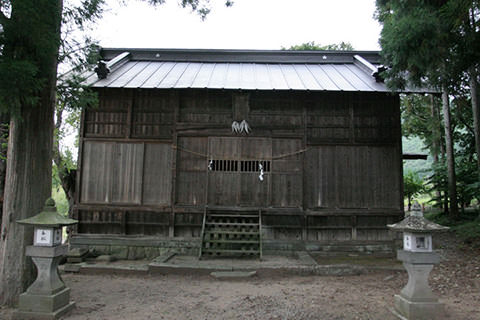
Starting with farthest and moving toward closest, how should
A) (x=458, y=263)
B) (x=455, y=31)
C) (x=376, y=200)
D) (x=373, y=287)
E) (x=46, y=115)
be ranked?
(x=376, y=200) → (x=458, y=263) → (x=455, y=31) → (x=373, y=287) → (x=46, y=115)

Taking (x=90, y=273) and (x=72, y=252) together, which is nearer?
(x=90, y=273)

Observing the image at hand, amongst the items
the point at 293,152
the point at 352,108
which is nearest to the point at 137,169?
the point at 293,152

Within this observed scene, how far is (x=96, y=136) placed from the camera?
9469 millimetres

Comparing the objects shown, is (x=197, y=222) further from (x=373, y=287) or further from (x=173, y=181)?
(x=373, y=287)

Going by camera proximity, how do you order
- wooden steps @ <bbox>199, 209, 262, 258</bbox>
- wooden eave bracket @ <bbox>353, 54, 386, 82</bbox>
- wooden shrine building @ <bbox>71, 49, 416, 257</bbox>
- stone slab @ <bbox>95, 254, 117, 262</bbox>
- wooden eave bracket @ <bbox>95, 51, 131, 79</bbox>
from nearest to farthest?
wooden steps @ <bbox>199, 209, 262, 258</bbox>, stone slab @ <bbox>95, 254, 117, 262</bbox>, wooden shrine building @ <bbox>71, 49, 416, 257</bbox>, wooden eave bracket @ <bbox>95, 51, 131, 79</bbox>, wooden eave bracket @ <bbox>353, 54, 386, 82</bbox>

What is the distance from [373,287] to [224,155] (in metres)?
5.37

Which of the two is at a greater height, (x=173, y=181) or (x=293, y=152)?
(x=293, y=152)

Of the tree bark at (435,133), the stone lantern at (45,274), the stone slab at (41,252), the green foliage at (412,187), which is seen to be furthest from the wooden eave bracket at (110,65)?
the green foliage at (412,187)

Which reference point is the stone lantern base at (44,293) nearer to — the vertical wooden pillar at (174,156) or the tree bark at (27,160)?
the tree bark at (27,160)

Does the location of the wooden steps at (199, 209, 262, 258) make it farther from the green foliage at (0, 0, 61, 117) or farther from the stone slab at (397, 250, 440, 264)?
the green foliage at (0, 0, 61, 117)

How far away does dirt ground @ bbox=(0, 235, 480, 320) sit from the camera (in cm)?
488

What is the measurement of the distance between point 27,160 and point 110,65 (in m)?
6.61

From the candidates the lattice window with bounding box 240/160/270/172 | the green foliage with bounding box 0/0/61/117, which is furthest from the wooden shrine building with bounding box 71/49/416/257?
the green foliage with bounding box 0/0/61/117

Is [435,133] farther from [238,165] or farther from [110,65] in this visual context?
[110,65]
